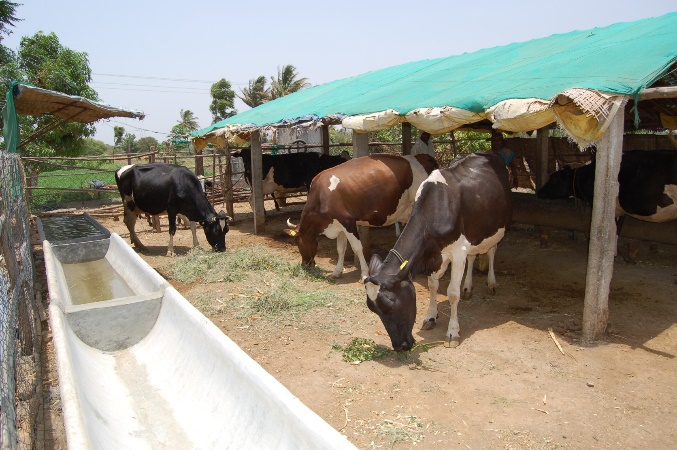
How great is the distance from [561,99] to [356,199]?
364cm

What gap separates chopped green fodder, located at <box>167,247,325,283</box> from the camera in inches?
325

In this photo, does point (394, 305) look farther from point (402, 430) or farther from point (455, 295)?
point (402, 430)

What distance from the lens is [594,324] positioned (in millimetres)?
5301

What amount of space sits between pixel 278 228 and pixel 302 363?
311 inches

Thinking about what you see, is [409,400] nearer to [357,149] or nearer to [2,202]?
[2,202]

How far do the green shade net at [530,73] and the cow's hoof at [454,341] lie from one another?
2706 millimetres

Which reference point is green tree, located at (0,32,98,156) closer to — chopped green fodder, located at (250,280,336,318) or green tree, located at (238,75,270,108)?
chopped green fodder, located at (250,280,336,318)

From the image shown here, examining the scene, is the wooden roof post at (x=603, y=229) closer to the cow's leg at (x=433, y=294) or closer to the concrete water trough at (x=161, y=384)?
the cow's leg at (x=433, y=294)

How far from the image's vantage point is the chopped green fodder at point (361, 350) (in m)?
5.18

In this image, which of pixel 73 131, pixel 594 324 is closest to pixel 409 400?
pixel 594 324

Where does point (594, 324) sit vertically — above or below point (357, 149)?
below

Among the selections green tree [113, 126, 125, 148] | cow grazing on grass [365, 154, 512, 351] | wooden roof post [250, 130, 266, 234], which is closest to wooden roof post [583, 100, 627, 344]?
cow grazing on grass [365, 154, 512, 351]

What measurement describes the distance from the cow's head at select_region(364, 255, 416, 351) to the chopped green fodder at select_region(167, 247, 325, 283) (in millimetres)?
3126

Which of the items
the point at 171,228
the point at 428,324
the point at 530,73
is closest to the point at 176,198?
the point at 171,228
